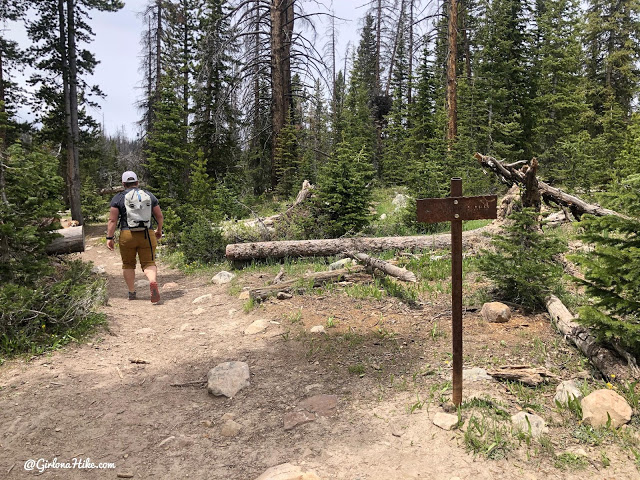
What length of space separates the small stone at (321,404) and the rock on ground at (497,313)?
101 inches

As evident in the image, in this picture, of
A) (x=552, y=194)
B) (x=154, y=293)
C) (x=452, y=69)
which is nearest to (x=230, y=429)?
(x=154, y=293)

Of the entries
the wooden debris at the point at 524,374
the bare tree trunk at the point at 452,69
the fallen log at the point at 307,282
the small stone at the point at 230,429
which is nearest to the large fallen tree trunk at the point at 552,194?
the fallen log at the point at 307,282

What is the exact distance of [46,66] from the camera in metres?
17.5

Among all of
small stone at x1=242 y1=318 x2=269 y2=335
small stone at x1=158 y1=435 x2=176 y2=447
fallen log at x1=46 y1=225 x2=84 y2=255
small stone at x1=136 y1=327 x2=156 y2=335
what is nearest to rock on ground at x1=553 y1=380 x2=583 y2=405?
small stone at x1=158 y1=435 x2=176 y2=447

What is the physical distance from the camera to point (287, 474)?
8.45ft

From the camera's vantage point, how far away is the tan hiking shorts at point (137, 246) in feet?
23.1

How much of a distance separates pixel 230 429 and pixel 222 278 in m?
5.25

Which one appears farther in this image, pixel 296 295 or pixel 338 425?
pixel 296 295

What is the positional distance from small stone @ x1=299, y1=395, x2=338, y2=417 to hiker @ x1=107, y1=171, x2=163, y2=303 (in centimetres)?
451

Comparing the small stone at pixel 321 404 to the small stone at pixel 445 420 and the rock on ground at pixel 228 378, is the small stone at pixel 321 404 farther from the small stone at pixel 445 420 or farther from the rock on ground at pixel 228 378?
the small stone at pixel 445 420

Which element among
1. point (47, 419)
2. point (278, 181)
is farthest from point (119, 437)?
point (278, 181)

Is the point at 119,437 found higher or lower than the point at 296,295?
lower

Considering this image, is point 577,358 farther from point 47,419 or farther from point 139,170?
point 139,170

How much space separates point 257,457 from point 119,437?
3.93 feet
